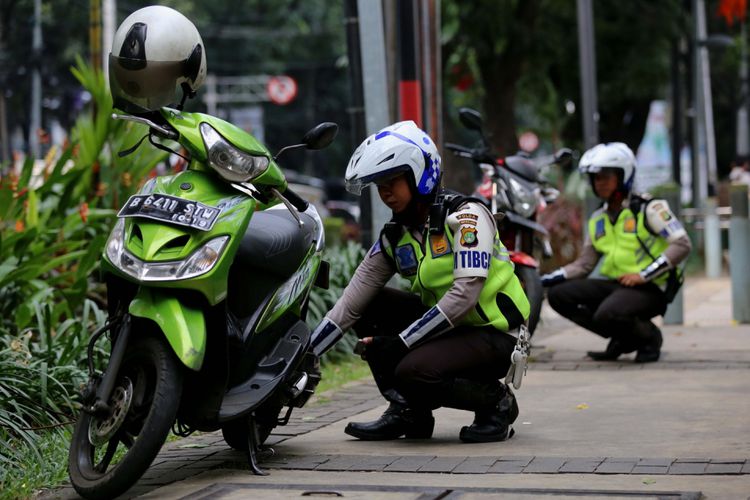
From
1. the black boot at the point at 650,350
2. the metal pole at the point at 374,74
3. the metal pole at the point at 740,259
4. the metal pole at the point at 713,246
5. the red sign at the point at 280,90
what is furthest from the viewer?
the red sign at the point at 280,90

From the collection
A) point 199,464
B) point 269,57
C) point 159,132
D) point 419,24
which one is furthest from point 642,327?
point 269,57

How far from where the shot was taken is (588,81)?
1641 centimetres

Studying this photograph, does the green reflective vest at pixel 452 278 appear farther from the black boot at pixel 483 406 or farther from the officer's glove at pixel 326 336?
the officer's glove at pixel 326 336

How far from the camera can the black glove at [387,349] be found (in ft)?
20.1

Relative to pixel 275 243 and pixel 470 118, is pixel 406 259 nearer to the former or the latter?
pixel 275 243

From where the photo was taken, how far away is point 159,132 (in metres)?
5.27

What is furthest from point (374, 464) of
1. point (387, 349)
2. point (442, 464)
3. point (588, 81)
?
point (588, 81)

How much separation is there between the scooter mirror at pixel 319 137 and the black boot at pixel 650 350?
4.28m

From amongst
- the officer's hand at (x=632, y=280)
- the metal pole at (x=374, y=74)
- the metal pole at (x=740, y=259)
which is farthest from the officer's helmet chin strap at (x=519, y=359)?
the metal pole at (x=740, y=259)

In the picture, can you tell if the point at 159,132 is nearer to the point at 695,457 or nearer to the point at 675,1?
the point at 695,457

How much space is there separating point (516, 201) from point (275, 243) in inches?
149

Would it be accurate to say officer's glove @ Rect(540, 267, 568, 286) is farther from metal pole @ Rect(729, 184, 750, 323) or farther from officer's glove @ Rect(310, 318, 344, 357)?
officer's glove @ Rect(310, 318, 344, 357)

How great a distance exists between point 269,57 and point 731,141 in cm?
1833

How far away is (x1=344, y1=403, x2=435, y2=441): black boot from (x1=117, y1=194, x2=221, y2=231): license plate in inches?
62.3
